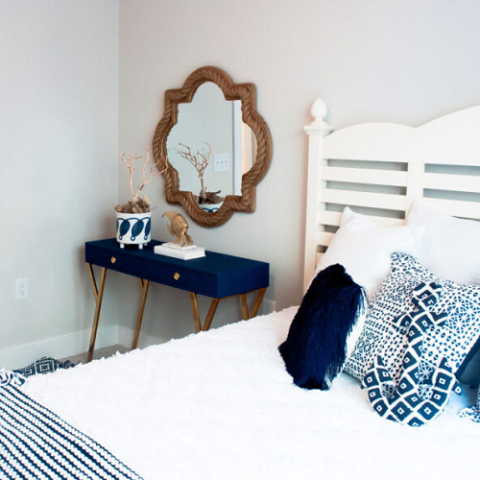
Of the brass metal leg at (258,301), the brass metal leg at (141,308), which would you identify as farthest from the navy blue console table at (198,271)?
the brass metal leg at (141,308)

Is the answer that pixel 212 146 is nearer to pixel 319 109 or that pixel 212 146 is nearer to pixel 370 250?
pixel 319 109

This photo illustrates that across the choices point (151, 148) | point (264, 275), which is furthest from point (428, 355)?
point (151, 148)

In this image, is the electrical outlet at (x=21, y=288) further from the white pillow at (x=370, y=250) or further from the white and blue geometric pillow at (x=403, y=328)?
the white and blue geometric pillow at (x=403, y=328)

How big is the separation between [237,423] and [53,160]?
7.22ft

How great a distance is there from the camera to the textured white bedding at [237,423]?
1.21 metres

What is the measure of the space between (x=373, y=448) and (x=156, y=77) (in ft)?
8.02

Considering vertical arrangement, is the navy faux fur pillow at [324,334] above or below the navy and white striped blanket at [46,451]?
above

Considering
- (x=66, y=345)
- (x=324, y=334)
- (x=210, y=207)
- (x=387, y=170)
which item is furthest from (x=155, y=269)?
(x=324, y=334)

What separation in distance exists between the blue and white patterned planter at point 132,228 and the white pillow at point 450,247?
1.40 meters

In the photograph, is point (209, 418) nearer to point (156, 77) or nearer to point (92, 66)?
point (156, 77)

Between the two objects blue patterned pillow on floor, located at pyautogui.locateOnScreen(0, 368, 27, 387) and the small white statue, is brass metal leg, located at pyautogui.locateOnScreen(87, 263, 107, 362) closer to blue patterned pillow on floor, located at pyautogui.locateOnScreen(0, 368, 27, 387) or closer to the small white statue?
the small white statue

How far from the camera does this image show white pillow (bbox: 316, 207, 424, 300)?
1.87 m

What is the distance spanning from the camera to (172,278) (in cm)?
263

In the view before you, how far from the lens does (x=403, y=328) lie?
1.57 metres
